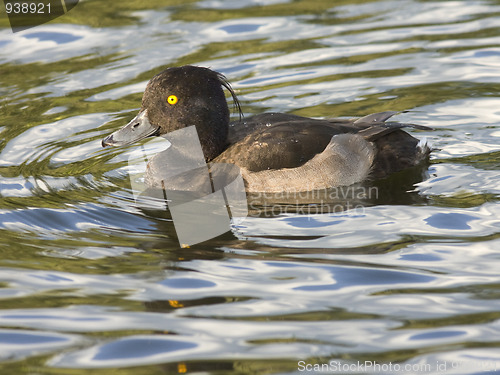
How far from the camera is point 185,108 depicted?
7293mm

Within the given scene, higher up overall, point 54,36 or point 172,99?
point 54,36

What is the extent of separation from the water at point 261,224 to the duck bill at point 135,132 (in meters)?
0.42

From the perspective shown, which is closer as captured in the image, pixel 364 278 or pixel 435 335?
pixel 435 335

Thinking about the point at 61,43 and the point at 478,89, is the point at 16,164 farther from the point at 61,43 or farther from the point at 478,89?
the point at 478,89

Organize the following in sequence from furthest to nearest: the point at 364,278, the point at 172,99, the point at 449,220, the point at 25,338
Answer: the point at 172,99, the point at 449,220, the point at 364,278, the point at 25,338

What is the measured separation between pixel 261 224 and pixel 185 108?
62.3 inches

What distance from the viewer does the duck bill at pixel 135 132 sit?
733 cm

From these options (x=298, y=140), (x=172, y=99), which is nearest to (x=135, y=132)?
(x=172, y=99)

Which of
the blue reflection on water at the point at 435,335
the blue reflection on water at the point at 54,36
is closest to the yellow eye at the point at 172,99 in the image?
the blue reflection on water at the point at 435,335

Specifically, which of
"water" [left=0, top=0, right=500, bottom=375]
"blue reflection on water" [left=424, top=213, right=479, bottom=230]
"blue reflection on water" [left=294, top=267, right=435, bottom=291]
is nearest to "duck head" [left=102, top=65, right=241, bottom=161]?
"water" [left=0, top=0, right=500, bottom=375]

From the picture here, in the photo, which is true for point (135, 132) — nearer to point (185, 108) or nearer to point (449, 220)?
point (185, 108)

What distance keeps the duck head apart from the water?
0.56 metres

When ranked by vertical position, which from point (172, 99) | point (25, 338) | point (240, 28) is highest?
point (240, 28)

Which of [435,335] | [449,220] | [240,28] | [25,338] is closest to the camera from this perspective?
[435,335]
